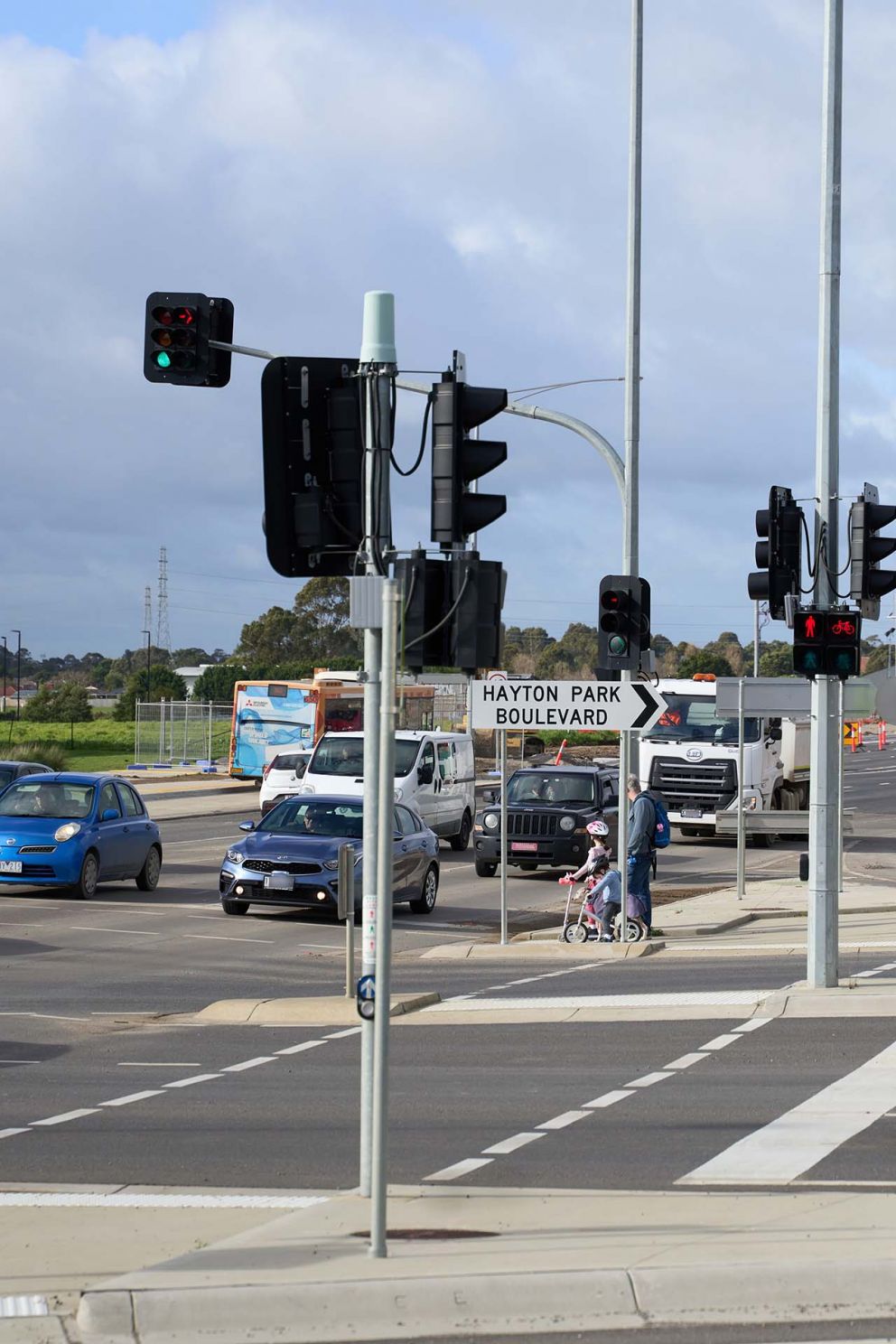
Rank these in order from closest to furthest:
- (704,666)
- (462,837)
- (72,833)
→ (72,833) → (462,837) → (704,666)

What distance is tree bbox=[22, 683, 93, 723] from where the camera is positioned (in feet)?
329

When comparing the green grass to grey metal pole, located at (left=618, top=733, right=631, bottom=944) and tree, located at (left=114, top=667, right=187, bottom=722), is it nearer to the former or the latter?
tree, located at (left=114, top=667, right=187, bottom=722)

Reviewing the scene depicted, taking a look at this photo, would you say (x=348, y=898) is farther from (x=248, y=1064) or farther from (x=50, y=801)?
(x=50, y=801)

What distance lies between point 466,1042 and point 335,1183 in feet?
15.0

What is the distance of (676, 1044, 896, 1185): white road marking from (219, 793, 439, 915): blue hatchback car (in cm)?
1096

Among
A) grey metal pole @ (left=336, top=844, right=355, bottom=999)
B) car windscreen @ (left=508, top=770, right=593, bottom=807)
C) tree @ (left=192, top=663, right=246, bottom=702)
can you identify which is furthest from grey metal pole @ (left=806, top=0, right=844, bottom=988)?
tree @ (left=192, top=663, right=246, bottom=702)

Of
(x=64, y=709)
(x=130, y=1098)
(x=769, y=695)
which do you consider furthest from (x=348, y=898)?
(x=64, y=709)

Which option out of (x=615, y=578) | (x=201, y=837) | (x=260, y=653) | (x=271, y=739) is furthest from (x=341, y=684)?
(x=260, y=653)

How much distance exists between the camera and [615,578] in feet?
70.4

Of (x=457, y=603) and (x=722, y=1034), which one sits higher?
(x=457, y=603)

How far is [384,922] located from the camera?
275 inches

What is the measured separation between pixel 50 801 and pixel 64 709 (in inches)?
3052

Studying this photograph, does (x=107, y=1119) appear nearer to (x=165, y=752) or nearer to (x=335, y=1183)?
(x=335, y=1183)

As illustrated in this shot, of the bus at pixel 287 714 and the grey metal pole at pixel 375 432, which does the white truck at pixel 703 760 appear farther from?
the grey metal pole at pixel 375 432
